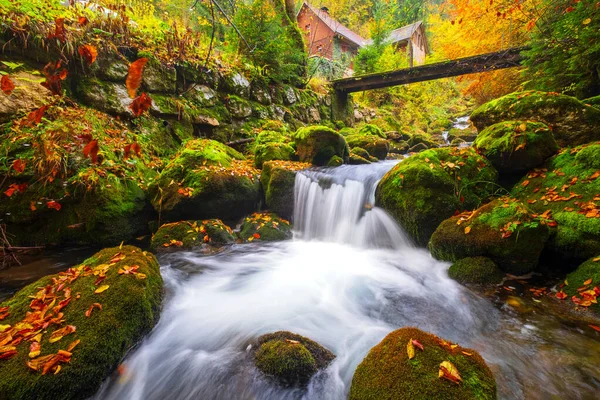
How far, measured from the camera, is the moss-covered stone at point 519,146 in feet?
16.7

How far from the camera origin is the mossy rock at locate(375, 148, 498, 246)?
5176 millimetres

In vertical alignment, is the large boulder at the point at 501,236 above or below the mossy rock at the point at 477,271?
above

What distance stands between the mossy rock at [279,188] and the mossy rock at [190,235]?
4.83ft

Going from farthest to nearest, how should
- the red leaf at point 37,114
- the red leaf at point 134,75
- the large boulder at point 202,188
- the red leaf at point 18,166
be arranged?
the large boulder at point 202,188 → the red leaf at point 18,166 → the red leaf at point 37,114 → the red leaf at point 134,75

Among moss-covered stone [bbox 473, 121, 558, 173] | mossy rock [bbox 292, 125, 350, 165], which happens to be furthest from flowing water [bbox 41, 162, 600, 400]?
mossy rock [bbox 292, 125, 350, 165]

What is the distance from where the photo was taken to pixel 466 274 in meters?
4.12

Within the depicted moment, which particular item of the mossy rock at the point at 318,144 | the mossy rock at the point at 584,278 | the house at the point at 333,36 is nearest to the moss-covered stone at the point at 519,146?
the mossy rock at the point at 584,278

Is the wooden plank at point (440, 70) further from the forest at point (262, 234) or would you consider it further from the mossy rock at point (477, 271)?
the mossy rock at point (477, 271)

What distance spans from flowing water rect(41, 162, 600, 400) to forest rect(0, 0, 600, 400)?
25 millimetres

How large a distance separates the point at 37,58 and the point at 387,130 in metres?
16.2

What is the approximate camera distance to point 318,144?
8.86 metres

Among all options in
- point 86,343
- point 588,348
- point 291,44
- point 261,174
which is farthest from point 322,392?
point 291,44

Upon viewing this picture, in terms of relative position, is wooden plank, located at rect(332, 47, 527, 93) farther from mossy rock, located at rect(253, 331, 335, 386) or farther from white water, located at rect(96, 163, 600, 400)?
mossy rock, located at rect(253, 331, 335, 386)

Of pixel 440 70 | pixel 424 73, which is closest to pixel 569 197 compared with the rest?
pixel 440 70
